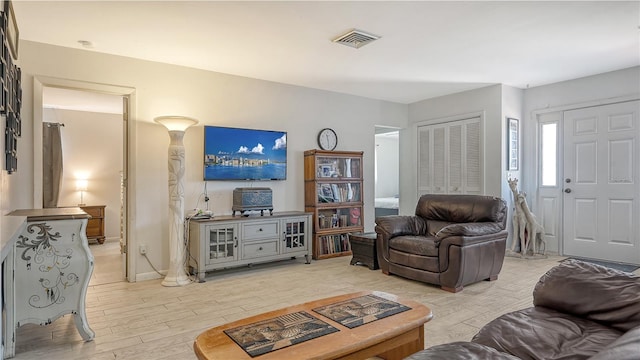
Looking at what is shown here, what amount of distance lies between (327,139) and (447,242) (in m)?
2.58

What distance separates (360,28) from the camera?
3.32 m

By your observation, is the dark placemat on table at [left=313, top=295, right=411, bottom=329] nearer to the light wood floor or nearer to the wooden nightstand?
the light wood floor

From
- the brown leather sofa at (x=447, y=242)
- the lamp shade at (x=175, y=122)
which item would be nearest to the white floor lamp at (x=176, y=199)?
the lamp shade at (x=175, y=122)

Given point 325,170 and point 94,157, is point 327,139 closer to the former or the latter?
point 325,170

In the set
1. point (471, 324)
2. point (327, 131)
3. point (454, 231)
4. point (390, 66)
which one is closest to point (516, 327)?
point (471, 324)

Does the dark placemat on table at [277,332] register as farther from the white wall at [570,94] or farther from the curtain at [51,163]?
the curtain at [51,163]

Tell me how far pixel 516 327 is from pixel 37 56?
451cm

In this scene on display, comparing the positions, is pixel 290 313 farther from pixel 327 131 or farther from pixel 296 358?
pixel 327 131

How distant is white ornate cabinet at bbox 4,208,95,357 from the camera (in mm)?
2326

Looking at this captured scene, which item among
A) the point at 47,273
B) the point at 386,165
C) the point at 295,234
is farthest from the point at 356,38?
the point at 386,165

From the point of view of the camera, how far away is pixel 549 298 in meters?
1.85

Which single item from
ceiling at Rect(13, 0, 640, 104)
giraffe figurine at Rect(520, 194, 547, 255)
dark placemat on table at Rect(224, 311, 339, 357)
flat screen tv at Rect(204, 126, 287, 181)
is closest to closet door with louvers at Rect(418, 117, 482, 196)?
giraffe figurine at Rect(520, 194, 547, 255)

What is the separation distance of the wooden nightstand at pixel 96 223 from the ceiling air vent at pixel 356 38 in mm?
5276

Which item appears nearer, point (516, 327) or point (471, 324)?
point (516, 327)
